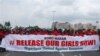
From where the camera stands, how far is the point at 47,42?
2244 centimetres

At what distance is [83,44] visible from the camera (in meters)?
22.9

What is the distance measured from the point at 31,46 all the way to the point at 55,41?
1458 millimetres

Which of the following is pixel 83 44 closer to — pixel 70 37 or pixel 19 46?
pixel 70 37

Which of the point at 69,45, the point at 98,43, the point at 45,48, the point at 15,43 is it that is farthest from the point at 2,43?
the point at 98,43

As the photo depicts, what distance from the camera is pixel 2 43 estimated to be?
22.8 m

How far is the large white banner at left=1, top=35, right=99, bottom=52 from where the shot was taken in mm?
22281

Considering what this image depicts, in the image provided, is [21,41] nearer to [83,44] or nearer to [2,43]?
[2,43]

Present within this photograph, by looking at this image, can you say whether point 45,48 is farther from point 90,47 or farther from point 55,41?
point 90,47

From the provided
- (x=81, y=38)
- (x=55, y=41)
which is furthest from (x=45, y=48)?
(x=81, y=38)

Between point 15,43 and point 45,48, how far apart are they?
1.82 meters

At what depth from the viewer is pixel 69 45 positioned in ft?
74.5

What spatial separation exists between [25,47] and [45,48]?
120 centimetres

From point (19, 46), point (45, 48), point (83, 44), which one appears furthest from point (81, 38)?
point (19, 46)

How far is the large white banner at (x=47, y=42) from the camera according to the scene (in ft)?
73.1
